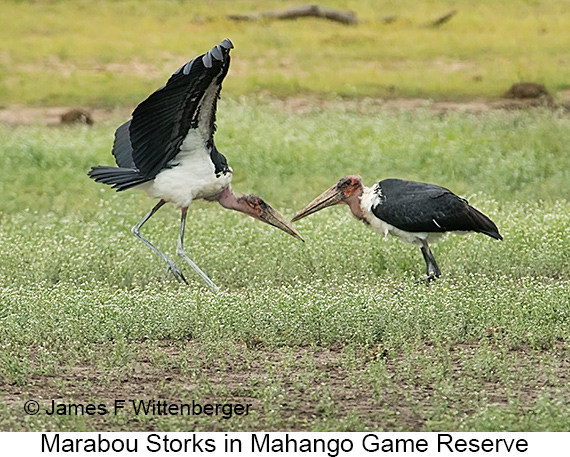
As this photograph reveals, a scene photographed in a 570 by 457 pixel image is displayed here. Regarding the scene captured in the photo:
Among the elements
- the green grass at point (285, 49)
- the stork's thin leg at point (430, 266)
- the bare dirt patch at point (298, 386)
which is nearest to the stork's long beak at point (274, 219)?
the stork's thin leg at point (430, 266)

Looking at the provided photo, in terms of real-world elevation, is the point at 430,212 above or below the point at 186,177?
below

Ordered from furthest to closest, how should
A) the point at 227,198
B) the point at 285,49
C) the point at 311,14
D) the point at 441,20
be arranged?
the point at 311,14 → the point at 441,20 → the point at 285,49 → the point at 227,198

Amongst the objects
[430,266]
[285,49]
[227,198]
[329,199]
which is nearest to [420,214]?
[430,266]

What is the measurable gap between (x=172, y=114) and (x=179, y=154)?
0.54 m

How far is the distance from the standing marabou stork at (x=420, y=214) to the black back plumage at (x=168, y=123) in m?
1.07

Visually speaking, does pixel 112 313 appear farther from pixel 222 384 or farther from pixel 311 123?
pixel 311 123

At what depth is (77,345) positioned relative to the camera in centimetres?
573

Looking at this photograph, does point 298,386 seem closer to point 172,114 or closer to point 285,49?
point 172,114

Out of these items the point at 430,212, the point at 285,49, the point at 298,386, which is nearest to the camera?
the point at 298,386

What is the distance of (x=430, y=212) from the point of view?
6914mm

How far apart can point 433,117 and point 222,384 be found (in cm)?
837

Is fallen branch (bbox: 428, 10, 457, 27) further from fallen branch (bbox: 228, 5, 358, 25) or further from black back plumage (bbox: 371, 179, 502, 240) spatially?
black back plumage (bbox: 371, 179, 502, 240)

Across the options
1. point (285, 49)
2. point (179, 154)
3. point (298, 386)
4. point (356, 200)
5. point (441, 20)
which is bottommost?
point (298, 386)

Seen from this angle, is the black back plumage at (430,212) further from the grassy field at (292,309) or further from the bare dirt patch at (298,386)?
the bare dirt patch at (298,386)
